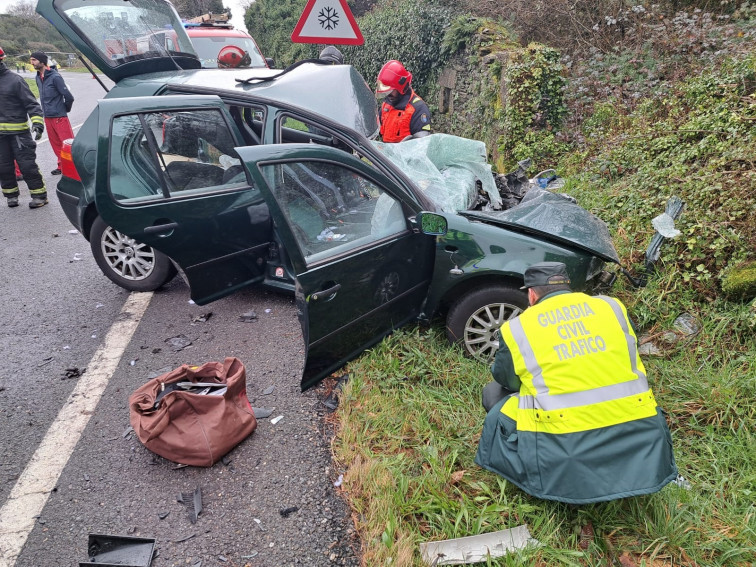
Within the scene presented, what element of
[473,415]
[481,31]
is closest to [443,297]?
[473,415]

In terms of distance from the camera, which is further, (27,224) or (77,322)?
(27,224)

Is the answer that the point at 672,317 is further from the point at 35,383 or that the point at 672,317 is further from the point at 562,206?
the point at 35,383

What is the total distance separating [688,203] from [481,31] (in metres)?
5.48

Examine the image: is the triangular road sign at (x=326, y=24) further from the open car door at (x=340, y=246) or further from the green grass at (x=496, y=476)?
the green grass at (x=496, y=476)

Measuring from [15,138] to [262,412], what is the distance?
237 inches

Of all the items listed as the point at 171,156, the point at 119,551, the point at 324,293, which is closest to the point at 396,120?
the point at 171,156

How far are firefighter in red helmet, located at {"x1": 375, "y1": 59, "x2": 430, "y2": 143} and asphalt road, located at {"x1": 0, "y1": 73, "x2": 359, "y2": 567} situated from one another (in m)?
2.41

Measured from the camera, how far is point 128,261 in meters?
4.37

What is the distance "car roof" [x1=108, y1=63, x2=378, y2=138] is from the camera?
13.6ft

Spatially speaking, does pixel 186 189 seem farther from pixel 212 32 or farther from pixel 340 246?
pixel 212 32

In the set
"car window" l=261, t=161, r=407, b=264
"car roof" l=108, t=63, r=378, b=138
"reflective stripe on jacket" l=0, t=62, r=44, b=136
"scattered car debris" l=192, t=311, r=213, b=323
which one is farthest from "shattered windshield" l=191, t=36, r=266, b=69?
"car window" l=261, t=161, r=407, b=264

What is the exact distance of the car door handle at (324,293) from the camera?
9.28ft

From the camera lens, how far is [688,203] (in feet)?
13.4

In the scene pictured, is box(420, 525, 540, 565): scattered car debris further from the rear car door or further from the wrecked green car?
the rear car door
